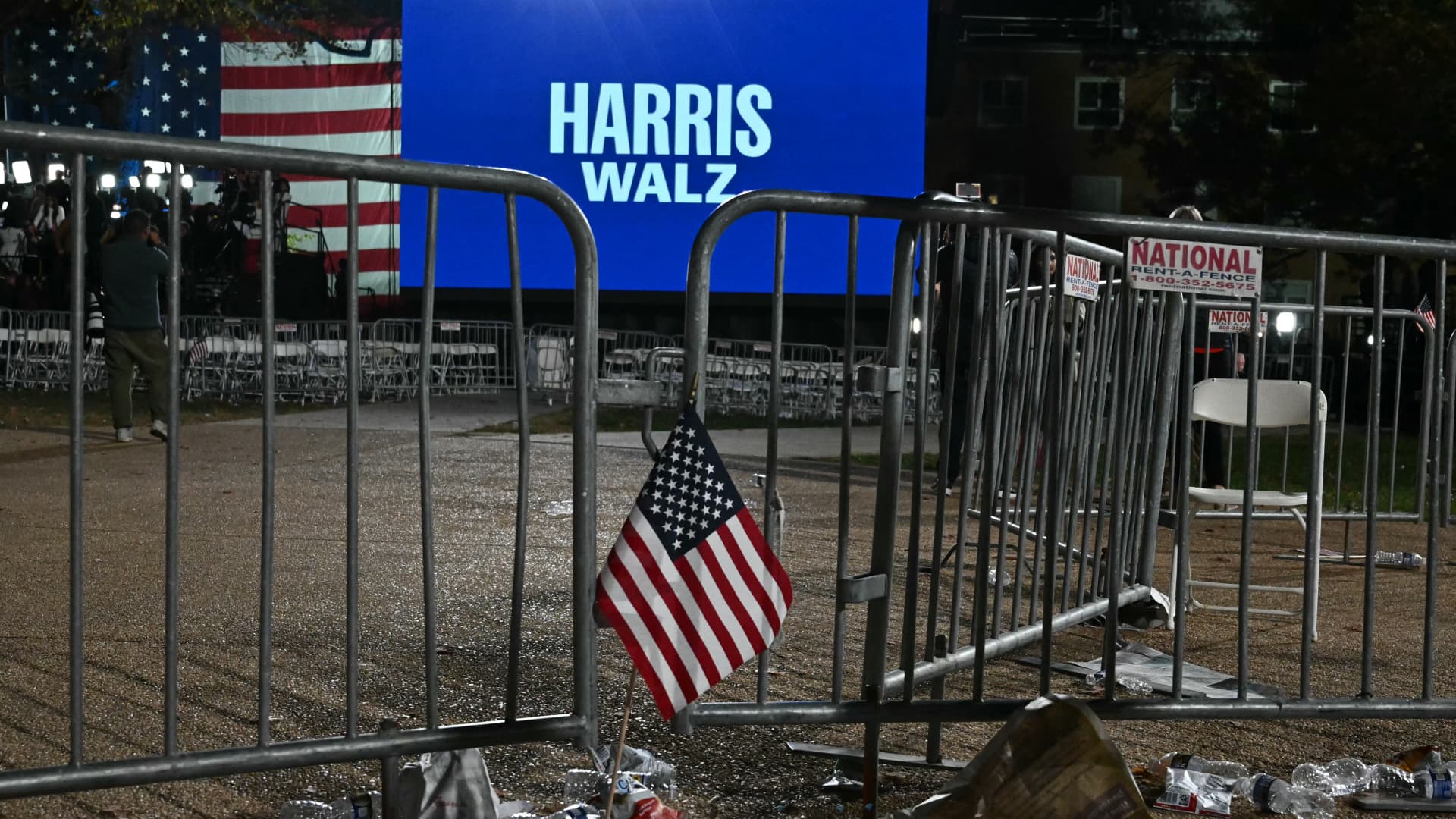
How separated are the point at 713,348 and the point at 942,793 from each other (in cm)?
1749

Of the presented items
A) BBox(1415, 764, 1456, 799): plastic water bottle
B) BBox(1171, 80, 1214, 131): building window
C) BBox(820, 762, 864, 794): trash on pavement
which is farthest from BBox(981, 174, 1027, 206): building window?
BBox(820, 762, 864, 794): trash on pavement

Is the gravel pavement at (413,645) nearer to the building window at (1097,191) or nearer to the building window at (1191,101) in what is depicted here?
the building window at (1097,191)

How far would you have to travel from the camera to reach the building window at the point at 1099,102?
81.0 feet

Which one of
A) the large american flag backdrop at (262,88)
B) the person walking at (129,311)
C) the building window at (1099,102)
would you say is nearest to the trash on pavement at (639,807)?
the person walking at (129,311)

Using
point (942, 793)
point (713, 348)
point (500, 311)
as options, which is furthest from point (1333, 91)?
point (942, 793)

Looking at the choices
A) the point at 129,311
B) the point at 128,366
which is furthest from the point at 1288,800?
the point at 128,366

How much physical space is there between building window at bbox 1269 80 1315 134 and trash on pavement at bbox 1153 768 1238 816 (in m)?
23.3

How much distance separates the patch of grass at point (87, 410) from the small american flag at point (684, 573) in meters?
12.7

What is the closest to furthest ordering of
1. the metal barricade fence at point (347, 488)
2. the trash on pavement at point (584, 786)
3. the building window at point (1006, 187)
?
the metal barricade fence at point (347, 488) < the trash on pavement at point (584, 786) < the building window at point (1006, 187)

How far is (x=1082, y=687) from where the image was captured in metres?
5.59

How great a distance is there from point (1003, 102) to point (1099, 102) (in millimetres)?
2078

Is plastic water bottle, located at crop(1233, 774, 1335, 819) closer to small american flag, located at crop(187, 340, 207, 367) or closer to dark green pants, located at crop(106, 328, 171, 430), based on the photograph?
dark green pants, located at crop(106, 328, 171, 430)

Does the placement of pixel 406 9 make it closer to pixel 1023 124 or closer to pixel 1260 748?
pixel 1023 124

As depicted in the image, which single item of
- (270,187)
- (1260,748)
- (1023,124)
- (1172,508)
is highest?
(1023,124)
